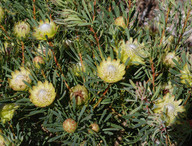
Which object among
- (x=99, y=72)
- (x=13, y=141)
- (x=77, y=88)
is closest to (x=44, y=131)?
(x=13, y=141)

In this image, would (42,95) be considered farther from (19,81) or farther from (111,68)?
(111,68)

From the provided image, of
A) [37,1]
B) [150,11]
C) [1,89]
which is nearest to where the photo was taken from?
[1,89]

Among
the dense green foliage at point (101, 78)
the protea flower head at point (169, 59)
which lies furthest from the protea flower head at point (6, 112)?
the protea flower head at point (169, 59)

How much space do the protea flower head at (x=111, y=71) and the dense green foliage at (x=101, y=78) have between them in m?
0.03

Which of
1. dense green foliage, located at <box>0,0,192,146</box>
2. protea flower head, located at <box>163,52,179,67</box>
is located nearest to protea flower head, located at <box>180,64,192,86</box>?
dense green foliage, located at <box>0,0,192,146</box>

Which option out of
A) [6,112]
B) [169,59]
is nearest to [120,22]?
[169,59]

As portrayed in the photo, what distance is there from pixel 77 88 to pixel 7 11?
2.29 ft

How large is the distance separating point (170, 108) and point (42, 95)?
1.56 feet

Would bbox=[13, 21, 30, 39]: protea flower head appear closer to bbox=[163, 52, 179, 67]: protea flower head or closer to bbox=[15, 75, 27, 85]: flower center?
bbox=[15, 75, 27, 85]: flower center

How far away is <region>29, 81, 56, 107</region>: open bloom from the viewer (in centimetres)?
72

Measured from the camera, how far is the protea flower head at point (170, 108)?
712 mm

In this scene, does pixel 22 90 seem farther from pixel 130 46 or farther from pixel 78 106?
pixel 130 46

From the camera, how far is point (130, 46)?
780 mm

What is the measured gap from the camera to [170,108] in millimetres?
727
